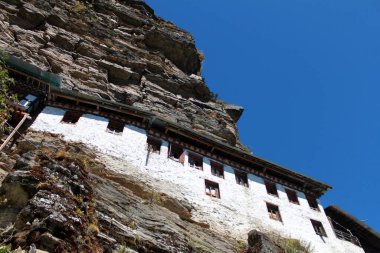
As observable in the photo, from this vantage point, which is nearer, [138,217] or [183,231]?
[138,217]

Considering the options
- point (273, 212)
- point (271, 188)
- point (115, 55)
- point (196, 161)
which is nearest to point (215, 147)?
point (196, 161)

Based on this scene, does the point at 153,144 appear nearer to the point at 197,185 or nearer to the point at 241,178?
the point at 197,185

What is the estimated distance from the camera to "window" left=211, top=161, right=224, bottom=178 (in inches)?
1019

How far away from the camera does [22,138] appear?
19172 mm

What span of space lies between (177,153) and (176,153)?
3.3 inches

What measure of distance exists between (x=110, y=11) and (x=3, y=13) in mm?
15034

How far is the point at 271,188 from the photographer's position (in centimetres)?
2786

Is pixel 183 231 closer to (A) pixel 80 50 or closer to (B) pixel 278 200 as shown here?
(B) pixel 278 200

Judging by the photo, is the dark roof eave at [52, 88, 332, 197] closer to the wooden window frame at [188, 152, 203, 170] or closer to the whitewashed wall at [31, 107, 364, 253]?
the whitewashed wall at [31, 107, 364, 253]

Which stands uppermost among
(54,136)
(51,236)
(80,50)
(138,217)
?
(80,50)

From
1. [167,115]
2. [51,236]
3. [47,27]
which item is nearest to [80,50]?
[47,27]

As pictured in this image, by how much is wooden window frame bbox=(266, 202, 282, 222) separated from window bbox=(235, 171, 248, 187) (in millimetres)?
2162

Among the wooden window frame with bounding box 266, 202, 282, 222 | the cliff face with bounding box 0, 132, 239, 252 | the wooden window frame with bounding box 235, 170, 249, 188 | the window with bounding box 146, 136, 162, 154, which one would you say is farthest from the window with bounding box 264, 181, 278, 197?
the window with bounding box 146, 136, 162, 154

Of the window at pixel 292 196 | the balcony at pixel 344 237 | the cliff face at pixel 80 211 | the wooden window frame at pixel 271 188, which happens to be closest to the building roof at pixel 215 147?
the wooden window frame at pixel 271 188
